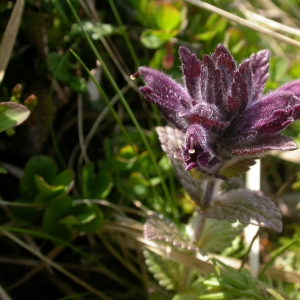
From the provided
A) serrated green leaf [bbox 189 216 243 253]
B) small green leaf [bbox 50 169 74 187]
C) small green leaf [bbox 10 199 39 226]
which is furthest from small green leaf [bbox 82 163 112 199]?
serrated green leaf [bbox 189 216 243 253]

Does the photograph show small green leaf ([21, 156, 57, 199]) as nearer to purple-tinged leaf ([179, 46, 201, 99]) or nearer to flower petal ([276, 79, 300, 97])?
purple-tinged leaf ([179, 46, 201, 99])

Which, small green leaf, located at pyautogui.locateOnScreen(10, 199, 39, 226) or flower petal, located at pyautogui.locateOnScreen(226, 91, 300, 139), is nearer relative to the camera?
flower petal, located at pyautogui.locateOnScreen(226, 91, 300, 139)

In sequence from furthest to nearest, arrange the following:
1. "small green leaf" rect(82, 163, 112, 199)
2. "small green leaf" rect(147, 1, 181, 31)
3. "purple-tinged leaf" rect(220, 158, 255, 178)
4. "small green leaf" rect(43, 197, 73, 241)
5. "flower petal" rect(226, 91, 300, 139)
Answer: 1. "small green leaf" rect(147, 1, 181, 31)
2. "small green leaf" rect(82, 163, 112, 199)
3. "small green leaf" rect(43, 197, 73, 241)
4. "purple-tinged leaf" rect(220, 158, 255, 178)
5. "flower petal" rect(226, 91, 300, 139)

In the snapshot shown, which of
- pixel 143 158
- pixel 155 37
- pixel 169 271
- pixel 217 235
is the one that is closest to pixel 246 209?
pixel 217 235

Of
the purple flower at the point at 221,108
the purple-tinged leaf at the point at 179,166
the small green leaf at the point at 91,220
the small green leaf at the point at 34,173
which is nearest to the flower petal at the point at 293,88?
the purple flower at the point at 221,108

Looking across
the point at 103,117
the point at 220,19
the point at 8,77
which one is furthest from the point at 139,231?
the point at 220,19

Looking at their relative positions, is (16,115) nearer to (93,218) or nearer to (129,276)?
(93,218)

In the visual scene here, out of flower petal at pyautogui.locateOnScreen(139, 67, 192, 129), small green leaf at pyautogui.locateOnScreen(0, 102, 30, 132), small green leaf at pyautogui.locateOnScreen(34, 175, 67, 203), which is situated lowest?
small green leaf at pyautogui.locateOnScreen(34, 175, 67, 203)

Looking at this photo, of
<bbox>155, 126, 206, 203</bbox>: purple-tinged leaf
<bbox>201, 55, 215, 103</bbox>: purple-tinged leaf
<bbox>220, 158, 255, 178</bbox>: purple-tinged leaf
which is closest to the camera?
<bbox>201, 55, 215, 103</bbox>: purple-tinged leaf
